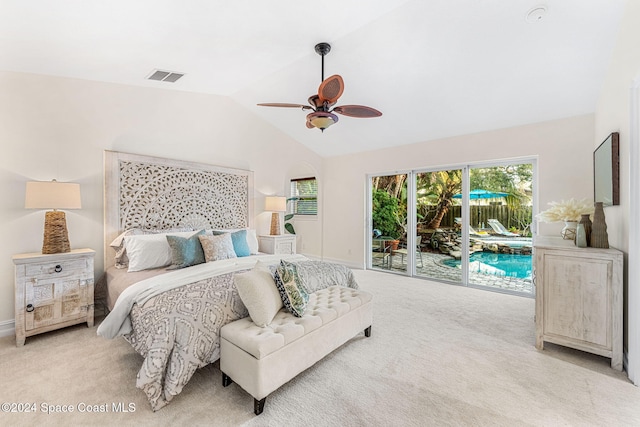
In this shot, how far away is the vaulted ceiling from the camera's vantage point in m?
2.33

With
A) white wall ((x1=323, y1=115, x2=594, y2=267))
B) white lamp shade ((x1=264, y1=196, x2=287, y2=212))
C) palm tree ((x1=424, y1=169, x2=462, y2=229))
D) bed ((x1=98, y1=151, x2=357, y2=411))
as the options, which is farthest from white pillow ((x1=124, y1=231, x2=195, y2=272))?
palm tree ((x1=424, y1=169, x2=462, y2=229))

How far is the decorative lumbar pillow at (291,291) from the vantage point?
2.21m

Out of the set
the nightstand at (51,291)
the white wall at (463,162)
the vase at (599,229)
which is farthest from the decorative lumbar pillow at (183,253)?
the vase at (599,229)

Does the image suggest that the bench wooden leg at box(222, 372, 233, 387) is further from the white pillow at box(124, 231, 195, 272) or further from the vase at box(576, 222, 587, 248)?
the vase at box(576, 222, 587, 248)

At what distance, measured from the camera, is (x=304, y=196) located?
7398 mm

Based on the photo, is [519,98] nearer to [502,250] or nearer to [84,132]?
[502,250]

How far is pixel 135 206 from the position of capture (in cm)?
369

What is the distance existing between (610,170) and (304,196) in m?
5.68

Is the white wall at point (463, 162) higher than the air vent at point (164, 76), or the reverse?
the air vent at point (164, 76)

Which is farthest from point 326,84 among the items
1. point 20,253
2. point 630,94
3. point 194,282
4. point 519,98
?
point 20,253

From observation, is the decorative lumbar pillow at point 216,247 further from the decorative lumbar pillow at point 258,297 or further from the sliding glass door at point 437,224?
the sliding glass door at point 437,224

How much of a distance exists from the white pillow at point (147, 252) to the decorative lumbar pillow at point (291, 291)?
170cm

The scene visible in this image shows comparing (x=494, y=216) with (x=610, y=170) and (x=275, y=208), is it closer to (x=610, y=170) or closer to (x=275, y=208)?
(x=610, y=170)

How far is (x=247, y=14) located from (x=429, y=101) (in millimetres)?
2763
